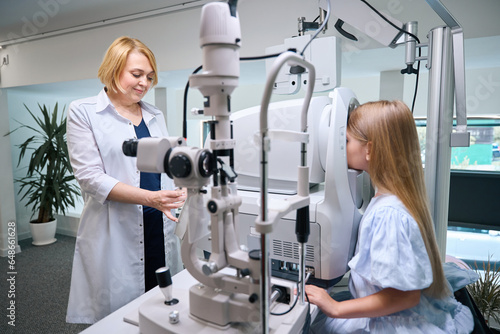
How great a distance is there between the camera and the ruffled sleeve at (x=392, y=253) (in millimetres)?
801

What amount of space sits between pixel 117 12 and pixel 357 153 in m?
2.37

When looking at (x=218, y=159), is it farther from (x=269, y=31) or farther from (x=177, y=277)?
(x=269, y=31)

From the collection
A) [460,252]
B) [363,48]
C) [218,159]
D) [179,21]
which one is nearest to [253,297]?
[218,159]

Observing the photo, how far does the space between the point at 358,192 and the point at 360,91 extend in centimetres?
283

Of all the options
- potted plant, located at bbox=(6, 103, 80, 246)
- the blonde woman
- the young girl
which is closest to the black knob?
the young girl

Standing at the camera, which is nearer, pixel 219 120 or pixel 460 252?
pixel 219 120

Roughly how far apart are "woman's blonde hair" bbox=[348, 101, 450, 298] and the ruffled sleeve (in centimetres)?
8

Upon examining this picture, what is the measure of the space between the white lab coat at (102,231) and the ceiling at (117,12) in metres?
1.40

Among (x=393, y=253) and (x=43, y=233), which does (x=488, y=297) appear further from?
(x=43, y=233)

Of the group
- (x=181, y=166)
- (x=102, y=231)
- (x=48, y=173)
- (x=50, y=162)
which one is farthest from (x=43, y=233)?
(x=181, y=166)

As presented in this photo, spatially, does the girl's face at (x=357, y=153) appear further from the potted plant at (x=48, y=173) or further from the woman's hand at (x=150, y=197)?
the potted plant at (x=48, y=173)

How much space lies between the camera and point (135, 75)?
135 centimetres

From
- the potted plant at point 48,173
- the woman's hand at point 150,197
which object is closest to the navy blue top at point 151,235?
the woman's hand at point 150,197

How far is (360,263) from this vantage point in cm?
89
